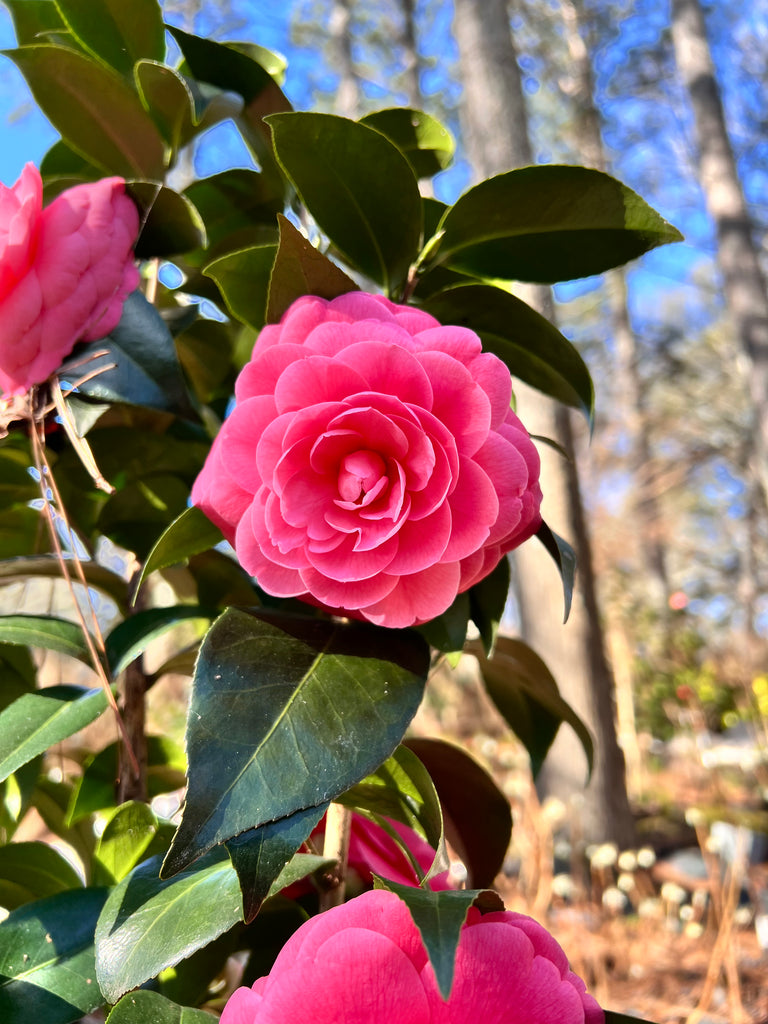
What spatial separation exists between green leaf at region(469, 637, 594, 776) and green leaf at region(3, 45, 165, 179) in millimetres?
376

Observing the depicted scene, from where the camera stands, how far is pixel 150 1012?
0.31 metres

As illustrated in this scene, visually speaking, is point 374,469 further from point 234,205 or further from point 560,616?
point 560,616

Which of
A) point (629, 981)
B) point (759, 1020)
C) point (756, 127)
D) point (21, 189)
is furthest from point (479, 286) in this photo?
point (756, 127)

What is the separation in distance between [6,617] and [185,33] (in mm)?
347

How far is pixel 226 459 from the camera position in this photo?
0.34m

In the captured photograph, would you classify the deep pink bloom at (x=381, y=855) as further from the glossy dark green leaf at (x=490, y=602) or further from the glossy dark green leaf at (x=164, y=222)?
the glossy dark green leaf at (x=164, y=222)

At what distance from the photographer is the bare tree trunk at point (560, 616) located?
2348 mm

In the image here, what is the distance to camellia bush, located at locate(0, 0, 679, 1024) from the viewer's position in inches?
11.5

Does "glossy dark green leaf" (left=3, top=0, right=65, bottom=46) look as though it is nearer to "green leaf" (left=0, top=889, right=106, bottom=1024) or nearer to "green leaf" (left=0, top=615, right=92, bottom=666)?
"green leaf" (left=0, top=615, right=92, bottom=666)

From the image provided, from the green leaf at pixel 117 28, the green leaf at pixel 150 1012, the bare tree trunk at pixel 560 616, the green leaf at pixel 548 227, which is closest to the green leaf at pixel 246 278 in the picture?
the green leaf at pixel 548 227

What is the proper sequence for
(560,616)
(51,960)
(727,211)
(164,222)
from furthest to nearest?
(727,211) → (560,616) → (164,222) → (51,960)

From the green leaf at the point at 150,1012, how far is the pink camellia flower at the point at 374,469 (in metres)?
0.16

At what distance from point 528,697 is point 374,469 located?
0.89ft

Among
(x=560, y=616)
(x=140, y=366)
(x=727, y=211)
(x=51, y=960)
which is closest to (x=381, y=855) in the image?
(x=51, y=960)
